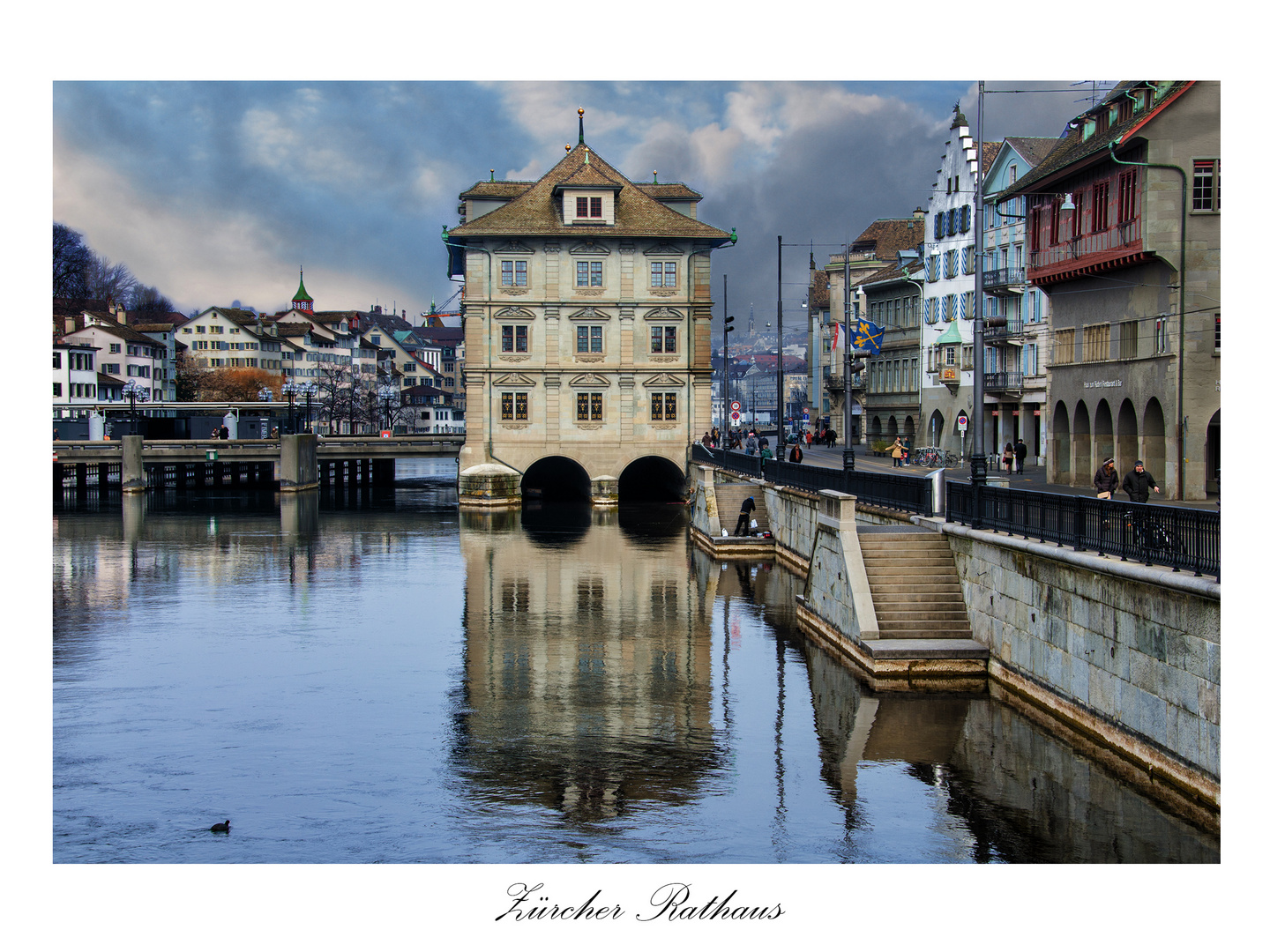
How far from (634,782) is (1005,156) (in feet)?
181

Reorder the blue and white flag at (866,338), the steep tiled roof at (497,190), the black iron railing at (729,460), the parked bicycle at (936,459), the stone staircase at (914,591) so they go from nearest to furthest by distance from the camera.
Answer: the stone staircase at (914,591), the blue and white flag at (866,338), the black iron railing at (729,460), the parked bicycle at (936,459), the steep tiled roof at (497,190)

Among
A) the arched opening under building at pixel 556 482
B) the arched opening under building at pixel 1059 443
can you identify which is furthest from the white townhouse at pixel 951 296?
the arched opening under building at pixel 1059 443

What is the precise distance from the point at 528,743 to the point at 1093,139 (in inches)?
1138

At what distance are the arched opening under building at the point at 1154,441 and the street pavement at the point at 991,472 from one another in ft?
1.05

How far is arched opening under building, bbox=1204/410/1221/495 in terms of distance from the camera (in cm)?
3544

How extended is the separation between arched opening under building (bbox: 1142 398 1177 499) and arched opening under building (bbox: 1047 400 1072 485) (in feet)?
22.8

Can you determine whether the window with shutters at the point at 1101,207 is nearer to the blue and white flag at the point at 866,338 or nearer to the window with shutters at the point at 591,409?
the blue and white flag at the point at 866,338

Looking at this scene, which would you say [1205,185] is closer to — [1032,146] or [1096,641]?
[1096,641]

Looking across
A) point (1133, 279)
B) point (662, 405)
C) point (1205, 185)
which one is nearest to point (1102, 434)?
point (1133, 279)

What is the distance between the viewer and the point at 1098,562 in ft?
64.8

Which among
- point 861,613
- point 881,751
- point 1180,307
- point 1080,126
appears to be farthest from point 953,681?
point 1080,126

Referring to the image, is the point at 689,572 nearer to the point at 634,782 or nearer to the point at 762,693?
the point at 762,693

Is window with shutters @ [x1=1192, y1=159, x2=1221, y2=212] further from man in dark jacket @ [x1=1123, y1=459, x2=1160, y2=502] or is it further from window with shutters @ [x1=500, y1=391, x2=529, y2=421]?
window with shutters @ [x1=500, y1=391, x2=529, y2=421]

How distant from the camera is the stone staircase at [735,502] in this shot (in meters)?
53.7
